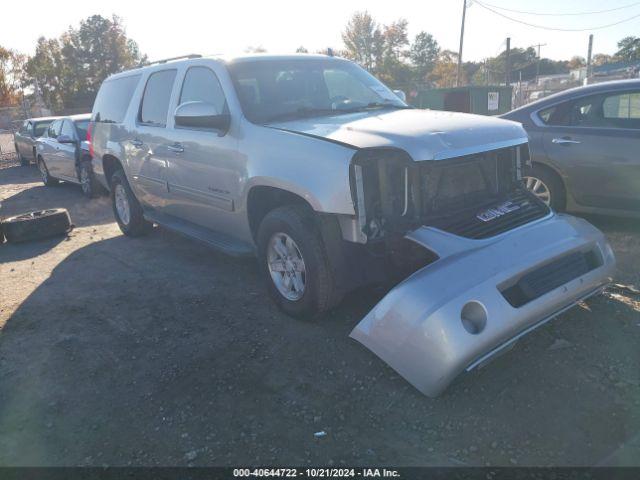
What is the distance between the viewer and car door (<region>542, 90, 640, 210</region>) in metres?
5.17

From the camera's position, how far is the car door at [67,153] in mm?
10406

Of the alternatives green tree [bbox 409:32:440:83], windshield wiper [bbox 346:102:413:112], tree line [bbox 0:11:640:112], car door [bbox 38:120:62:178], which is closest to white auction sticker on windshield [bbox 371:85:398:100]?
windshield wiper [bbox 346:102:413:112]

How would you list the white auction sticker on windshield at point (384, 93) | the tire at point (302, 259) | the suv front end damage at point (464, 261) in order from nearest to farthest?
1. the suv front end damage at point (464, 261)
2. the tire at point (302, 259)
3. the white auction sticker on windshield at point (384, 93)

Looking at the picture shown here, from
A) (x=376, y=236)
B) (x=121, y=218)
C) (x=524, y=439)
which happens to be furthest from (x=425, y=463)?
(x=121, y=218)

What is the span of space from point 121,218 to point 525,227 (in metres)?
5.45

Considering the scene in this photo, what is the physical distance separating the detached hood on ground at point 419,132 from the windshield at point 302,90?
1.00 ft

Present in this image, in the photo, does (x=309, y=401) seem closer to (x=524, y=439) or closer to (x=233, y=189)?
(x=524, y=439)

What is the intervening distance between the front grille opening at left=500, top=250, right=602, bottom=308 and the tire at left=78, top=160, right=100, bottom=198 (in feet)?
29.7

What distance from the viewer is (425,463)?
98.0 inches

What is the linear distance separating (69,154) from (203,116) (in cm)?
775

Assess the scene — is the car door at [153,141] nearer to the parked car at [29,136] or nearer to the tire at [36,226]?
the tire at [36,226]

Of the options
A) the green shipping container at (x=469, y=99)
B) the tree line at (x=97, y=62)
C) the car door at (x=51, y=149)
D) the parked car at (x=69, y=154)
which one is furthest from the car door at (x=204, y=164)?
the tree line at (x=97, y=62)

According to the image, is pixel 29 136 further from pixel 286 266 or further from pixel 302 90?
pixel 286 266

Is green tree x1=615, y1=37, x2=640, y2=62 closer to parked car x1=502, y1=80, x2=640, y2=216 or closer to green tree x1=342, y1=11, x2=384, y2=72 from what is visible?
green tree x1=342, y1=11, x2=384, y2=72
